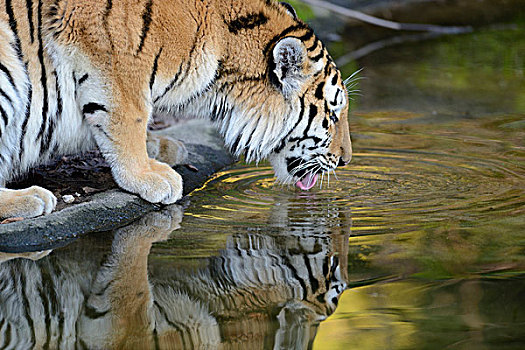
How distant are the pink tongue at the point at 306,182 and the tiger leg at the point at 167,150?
2.74 ft

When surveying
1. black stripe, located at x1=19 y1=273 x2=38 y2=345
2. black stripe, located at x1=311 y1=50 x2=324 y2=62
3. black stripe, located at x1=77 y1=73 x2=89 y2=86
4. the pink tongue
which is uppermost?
black stripe, located at x1=311 y1=50 x2=324 y2=62

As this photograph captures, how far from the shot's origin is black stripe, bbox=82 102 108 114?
3.95 meters

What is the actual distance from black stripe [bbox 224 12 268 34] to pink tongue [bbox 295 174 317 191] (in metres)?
0.94

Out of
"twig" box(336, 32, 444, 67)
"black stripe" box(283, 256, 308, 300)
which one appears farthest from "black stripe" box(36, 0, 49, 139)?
"twig" box(336, 32, 444, 67)

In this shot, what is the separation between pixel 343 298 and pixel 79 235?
4.69 feet

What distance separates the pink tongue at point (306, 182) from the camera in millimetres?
4543

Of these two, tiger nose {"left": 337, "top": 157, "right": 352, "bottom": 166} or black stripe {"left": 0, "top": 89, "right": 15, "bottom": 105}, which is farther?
tiger nose {"left": 337, "top": 157, "right": 352, "bottom": 166}

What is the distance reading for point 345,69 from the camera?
26.6 feet

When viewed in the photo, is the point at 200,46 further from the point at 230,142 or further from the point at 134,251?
the point at 134,251

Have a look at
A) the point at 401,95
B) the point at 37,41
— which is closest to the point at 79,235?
the point at 37,41

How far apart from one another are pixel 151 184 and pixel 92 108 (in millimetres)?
500

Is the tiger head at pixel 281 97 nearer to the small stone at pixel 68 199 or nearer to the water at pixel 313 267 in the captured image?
the water at pixel 313 267

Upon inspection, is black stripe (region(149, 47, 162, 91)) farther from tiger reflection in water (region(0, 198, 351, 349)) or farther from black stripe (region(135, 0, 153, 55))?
tiger reflection in water (region(0, 198, 351, 349))

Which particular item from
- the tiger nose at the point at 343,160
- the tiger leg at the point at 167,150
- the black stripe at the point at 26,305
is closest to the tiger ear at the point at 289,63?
the tiger nose at the point at 343,160
